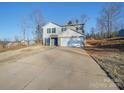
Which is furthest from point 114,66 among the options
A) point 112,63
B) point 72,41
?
point 72,41

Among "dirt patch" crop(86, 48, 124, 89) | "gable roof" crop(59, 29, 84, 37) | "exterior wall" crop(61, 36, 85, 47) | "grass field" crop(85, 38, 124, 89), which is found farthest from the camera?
"gable roof" crop(59, 29, 84, 37)

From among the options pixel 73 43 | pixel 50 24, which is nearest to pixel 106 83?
pixel 73 43

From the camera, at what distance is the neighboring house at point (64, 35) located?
3073cm

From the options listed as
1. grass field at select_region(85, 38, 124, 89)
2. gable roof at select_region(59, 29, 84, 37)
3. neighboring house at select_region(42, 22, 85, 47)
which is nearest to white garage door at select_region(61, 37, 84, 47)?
neighboring house at select_region(42, 22, 85, 47)

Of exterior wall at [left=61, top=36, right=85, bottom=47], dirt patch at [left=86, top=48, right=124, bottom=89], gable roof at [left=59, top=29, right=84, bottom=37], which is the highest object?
gable roof at [left=59, top=29, right=84, bottom=37]

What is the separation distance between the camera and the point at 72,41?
3114 cm

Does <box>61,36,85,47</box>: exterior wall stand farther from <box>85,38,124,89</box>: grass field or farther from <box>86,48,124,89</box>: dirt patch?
<box>86,48,124,89</box>: dirt patch

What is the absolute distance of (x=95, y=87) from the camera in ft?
17.2

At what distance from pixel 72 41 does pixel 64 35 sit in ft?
6.77

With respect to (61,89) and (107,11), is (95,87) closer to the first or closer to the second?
(61,89)

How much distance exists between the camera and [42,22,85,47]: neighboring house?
30.7m

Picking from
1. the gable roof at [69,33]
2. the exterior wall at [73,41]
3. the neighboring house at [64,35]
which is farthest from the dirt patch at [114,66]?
the gable roof at [69,33]

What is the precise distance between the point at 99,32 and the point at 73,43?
3590 cm

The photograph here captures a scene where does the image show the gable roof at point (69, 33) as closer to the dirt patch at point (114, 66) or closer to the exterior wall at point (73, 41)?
the exterior wall at point (73, 41)
